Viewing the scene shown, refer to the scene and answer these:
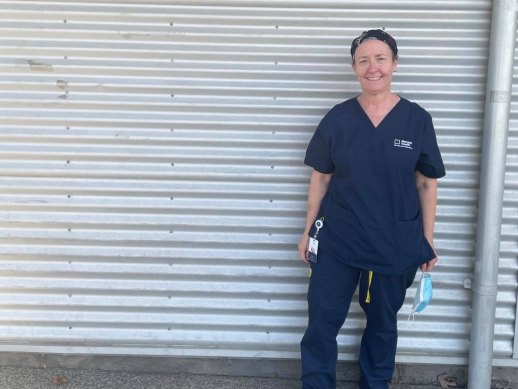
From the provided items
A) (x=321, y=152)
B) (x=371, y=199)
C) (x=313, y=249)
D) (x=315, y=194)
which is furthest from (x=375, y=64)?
(x=313, y=249)

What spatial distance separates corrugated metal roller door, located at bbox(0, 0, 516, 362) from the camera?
350cm

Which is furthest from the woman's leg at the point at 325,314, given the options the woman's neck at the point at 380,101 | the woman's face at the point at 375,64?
the woman's face at the point at 375,64

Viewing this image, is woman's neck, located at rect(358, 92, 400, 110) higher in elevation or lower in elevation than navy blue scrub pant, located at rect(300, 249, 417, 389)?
higher

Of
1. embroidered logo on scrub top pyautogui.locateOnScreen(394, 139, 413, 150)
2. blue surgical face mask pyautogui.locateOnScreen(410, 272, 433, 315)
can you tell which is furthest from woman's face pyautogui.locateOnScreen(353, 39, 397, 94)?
blue surgical face mask pyautogui.locateOnScreen(410, 272, 433, 315)

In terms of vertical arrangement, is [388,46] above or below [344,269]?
above

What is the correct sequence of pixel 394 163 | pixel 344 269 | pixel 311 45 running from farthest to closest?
1. pixel 311 45
2. pixel 344 269
3. pixel 394 163

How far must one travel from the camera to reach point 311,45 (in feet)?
11.5

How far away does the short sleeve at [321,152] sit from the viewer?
3180 mm

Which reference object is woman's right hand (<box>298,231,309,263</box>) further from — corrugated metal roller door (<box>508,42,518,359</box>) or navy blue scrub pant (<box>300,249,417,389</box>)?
corrugated metal roller door (<box>508,42,518,359</box>)

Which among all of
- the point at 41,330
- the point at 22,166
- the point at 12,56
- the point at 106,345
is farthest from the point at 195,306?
the point at 12,56

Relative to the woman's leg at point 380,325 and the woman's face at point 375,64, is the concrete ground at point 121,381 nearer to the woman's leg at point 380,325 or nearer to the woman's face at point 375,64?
the woman's leg at point 380,325

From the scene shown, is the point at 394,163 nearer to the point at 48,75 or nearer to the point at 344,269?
the point at 344,269

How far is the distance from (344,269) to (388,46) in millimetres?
1168

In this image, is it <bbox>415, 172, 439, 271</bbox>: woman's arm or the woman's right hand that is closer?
<bbox>415, 172, 439, 271</bbox>: woman's arm
